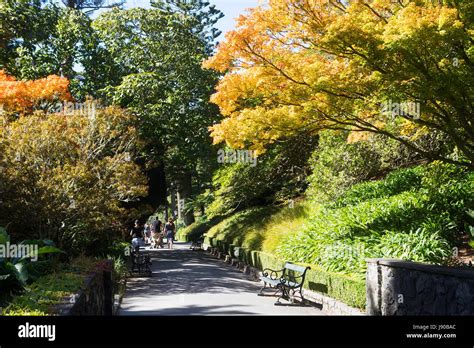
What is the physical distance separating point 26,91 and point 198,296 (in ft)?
27.5

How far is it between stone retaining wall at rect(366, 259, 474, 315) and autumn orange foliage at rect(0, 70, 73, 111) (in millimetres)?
11341

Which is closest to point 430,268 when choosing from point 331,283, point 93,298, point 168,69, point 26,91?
point 331,283

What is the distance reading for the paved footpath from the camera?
1041cm

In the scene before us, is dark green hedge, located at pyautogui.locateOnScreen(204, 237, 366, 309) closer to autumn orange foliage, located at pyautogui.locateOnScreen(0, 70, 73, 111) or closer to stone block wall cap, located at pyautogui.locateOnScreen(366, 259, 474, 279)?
stone block wall cap, located at pyautogui.locateOnScreen(366, 259, 474, 279)

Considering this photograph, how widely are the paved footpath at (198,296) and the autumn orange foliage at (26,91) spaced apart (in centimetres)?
624

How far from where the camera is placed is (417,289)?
7.88m

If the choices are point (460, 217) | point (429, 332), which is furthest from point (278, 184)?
point (429, 332)

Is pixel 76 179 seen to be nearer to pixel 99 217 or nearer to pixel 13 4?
pixel 99 217

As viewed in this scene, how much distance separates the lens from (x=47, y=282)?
745cm

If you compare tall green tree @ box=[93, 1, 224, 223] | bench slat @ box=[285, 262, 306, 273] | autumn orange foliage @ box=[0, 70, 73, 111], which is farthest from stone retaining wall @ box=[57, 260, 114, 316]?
tall green tree @ box=[93, 1, 224, 223]

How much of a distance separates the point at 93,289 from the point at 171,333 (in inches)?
157

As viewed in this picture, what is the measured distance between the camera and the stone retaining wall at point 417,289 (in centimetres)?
672

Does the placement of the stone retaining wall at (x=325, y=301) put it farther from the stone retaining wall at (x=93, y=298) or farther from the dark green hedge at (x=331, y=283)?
the stone retaining wall at (x=93, y=298)

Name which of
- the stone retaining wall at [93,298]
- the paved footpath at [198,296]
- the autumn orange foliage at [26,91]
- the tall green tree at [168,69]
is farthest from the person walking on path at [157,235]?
the stone retaining wall at [93,298]
